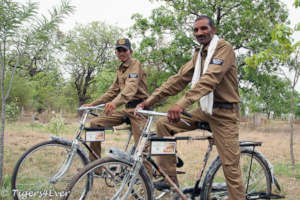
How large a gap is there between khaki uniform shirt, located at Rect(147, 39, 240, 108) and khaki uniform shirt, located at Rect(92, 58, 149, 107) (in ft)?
2.43

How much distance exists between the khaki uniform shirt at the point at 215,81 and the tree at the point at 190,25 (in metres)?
14.1

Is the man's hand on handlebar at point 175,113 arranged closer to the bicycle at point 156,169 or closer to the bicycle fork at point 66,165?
the bicycle at point 156,169

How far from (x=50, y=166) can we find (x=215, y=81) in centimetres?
254

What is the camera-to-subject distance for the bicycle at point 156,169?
2.96 meters

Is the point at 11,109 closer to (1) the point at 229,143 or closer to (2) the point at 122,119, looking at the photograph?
(2) the point at 122,119

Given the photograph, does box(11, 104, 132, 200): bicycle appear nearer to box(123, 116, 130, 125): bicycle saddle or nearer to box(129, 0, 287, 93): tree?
box(123, 116, 130, 125): bicycle saddle

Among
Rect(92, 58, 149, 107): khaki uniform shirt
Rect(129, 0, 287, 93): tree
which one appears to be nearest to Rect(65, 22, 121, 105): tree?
Rect(129, 0, 287, 93): tree

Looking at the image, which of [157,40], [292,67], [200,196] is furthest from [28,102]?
[200,196]

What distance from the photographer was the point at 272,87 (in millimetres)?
18781

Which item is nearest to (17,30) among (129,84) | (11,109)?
(129,84)

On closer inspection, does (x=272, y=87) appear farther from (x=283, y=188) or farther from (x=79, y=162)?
(x=79, y=162)

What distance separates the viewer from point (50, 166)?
3.98 m

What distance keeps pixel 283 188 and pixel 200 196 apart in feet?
8.24

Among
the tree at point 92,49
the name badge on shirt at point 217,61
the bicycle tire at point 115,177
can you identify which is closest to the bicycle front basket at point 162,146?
the bicycle tire at point 115,177
